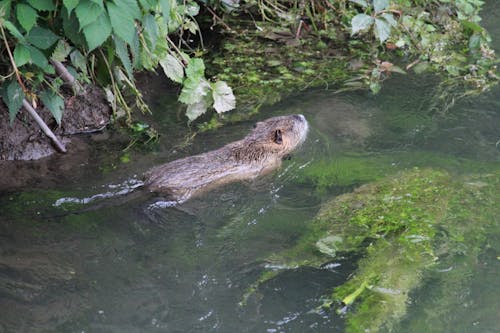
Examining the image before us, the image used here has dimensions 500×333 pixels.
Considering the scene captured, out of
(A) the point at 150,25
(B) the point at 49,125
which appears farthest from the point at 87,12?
(B) the point at 49,125

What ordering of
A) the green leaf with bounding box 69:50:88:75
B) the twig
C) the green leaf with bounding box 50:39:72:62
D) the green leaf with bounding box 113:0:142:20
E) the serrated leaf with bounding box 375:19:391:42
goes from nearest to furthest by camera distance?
the green leaf with bounding box 113:0:142:20
the green leaf with bounding box 50:39:72:62
the green leaf with bounding box 69:50:88:75
the twig
the serrated leaf with bounding box 375:19:391:42

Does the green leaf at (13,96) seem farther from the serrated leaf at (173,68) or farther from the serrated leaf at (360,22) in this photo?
the serrated leaf at (360,22)

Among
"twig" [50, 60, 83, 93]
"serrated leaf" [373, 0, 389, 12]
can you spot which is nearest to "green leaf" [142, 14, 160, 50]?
"twig" [50, 60, 83, 93]

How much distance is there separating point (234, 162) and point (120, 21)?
5.19 ft

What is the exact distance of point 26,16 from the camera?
280cm

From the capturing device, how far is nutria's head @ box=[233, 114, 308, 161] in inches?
167

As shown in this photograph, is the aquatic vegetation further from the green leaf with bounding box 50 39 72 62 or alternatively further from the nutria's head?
the green leaf with bounding box 50 39 72 62

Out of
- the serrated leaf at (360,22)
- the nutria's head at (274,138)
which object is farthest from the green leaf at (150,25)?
the serrated leaf at (360,22)

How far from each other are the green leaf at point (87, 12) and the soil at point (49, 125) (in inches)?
61.7

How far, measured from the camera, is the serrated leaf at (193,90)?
4062 millimetres

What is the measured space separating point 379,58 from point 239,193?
218 cm

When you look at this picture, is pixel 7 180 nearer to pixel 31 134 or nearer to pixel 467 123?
pixel 31 134

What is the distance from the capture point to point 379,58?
550cm

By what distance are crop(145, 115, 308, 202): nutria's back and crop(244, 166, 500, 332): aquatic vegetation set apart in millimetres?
680
